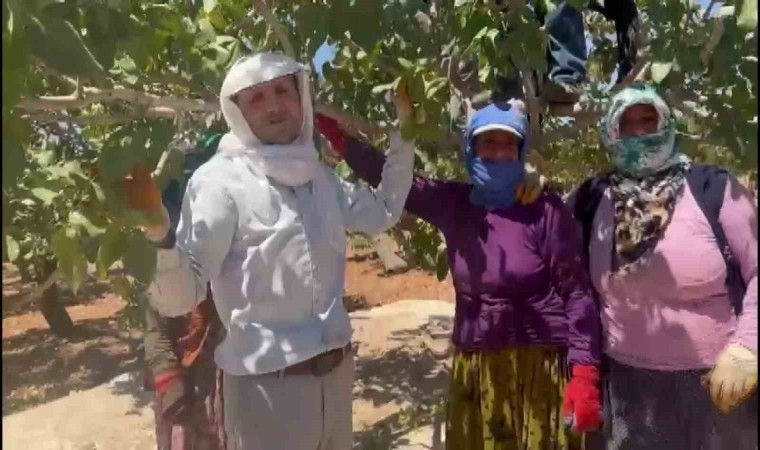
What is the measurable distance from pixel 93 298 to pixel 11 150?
11.4 metres

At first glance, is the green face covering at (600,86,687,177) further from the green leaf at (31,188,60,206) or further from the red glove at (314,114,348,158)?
the green leaf at (31,188,60,206)

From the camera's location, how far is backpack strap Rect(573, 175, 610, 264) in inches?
94.7

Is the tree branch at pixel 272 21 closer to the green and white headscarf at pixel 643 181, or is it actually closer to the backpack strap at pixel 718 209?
the green and white headscarf at pixel 643 181

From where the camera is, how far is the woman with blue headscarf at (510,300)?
7.79 feet

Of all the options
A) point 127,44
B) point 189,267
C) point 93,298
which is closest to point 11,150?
point 127,44

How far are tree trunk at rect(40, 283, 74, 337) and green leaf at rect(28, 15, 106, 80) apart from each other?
28.5ft

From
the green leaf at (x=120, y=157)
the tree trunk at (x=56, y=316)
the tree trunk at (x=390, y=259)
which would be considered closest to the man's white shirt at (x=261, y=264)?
the green leaf at (x=120, y=157)

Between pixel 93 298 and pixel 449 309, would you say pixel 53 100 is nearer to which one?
pixel 449 309

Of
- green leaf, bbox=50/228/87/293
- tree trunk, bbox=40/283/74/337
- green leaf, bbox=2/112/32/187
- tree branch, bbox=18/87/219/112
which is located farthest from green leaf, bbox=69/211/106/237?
tree trunk, bbox=40/283/74/337

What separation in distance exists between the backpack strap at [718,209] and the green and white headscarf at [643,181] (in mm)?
53

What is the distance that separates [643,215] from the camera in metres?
2.26

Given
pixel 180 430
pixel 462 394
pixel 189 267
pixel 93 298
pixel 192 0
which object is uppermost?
pixel 192 0

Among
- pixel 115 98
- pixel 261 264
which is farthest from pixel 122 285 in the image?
pixel 115 98

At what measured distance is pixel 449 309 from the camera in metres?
8.69
